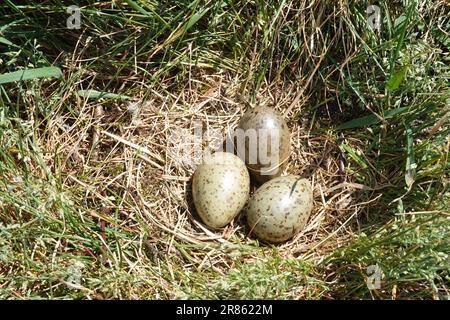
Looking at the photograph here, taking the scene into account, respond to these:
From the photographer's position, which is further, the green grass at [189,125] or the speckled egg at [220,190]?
the speckled egg at [220,190]

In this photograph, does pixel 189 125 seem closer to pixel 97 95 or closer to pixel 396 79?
pixel 97 95

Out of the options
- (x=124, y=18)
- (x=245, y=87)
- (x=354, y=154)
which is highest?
(x=124, y=18)

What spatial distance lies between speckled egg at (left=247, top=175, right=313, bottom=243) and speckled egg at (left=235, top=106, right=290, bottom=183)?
0.10 metres

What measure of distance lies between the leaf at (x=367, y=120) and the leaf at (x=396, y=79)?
0.11 meters

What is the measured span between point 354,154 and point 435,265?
712 mm

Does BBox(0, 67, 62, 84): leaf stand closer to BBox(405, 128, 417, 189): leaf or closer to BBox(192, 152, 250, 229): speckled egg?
BBox(192, 152, 250, 229): speckled egg

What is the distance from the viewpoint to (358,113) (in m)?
3.05

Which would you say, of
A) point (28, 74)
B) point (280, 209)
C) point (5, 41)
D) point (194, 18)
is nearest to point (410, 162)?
point (280, 209)

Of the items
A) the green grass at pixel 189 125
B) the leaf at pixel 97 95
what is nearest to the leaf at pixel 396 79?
the green grass at pixel 189 125

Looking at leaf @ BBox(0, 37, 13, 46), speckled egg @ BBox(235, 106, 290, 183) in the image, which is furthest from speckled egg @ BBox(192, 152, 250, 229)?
leaf @ BBox(0, 37, 13, 46)

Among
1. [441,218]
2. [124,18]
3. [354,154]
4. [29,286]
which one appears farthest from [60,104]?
[441,218]

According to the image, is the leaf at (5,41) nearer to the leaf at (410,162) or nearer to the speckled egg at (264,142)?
the speckled egg at (264,142)

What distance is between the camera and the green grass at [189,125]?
8.62ft
